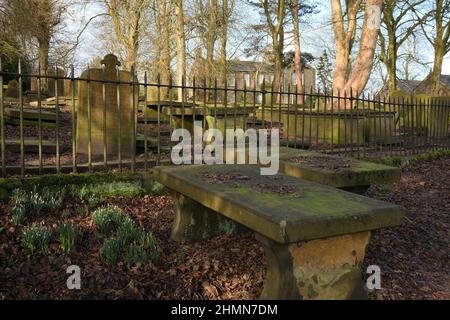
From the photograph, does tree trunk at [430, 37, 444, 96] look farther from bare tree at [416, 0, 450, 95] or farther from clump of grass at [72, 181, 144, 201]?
clump of grass at [72, 181, 144, 201]

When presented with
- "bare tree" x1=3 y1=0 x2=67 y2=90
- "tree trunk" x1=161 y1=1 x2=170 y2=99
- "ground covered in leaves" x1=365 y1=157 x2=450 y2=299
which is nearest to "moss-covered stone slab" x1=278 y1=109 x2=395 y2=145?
"ground covered in leaves" x1=365 y1=157 x2=450 y2=299

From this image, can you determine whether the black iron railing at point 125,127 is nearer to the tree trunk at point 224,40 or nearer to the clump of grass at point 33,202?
the clump of grass at point 33,202

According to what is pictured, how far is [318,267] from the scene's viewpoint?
2422 millimetres

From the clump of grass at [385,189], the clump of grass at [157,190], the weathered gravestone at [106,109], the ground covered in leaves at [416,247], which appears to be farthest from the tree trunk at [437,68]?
the clump of grass at [157,190]

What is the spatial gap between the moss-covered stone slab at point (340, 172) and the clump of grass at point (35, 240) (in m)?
2.34

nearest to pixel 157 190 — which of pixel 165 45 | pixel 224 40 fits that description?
pixel 165 45

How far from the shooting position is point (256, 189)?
297cm

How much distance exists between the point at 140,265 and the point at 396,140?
7.19 metres

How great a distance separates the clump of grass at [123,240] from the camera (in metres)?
3.32

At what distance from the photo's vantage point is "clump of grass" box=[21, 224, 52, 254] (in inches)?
134

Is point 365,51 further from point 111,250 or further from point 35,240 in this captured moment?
point 35,240

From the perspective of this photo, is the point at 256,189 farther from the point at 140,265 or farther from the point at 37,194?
the point at 37,194

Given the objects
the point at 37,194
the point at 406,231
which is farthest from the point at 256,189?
the point at 37,194

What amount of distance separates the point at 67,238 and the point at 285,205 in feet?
6.78
